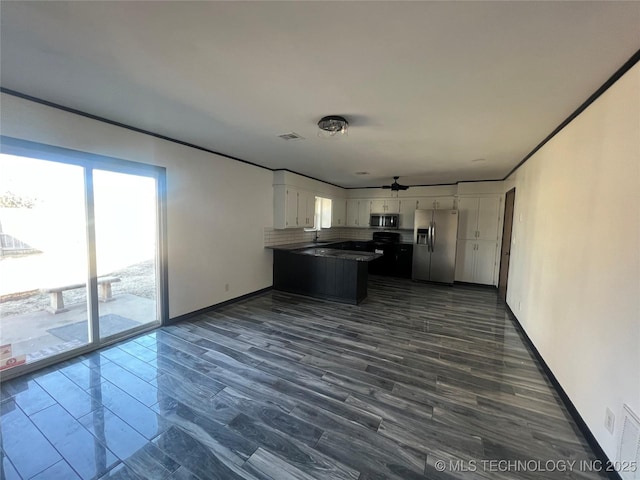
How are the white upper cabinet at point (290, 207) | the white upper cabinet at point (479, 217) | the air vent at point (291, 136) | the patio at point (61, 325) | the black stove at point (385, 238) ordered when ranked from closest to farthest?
the patio at point (61, 325)
the air vent at point (291, 136)
the white upper cabinet at point (290, 207)
the white upper cabinet at point (479, 217)
the black stove at point (385, 238)

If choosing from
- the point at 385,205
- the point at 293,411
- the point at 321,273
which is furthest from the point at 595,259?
the point at 385,205

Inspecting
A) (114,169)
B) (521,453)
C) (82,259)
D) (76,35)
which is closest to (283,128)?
(76,35)

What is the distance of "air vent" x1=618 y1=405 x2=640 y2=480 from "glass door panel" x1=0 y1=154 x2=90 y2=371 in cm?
444

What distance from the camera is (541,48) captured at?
146cm

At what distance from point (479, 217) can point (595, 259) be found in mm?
4380

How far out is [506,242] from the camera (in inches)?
196

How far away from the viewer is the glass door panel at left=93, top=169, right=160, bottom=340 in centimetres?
292

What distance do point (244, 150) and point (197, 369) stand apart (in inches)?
114

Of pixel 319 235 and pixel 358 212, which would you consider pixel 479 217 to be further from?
pixel 319 235

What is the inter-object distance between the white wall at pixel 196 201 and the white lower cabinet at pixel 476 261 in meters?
4.39

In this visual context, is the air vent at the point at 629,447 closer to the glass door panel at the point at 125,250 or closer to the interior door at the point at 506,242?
the interior door at the point at 506,242

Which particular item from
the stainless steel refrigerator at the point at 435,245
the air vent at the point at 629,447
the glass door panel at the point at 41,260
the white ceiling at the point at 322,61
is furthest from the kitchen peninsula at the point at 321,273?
A: the air vent at the point at 629,447

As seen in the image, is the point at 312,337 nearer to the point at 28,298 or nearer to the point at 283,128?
the point at 283,128

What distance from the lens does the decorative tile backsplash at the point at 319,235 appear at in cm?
534
